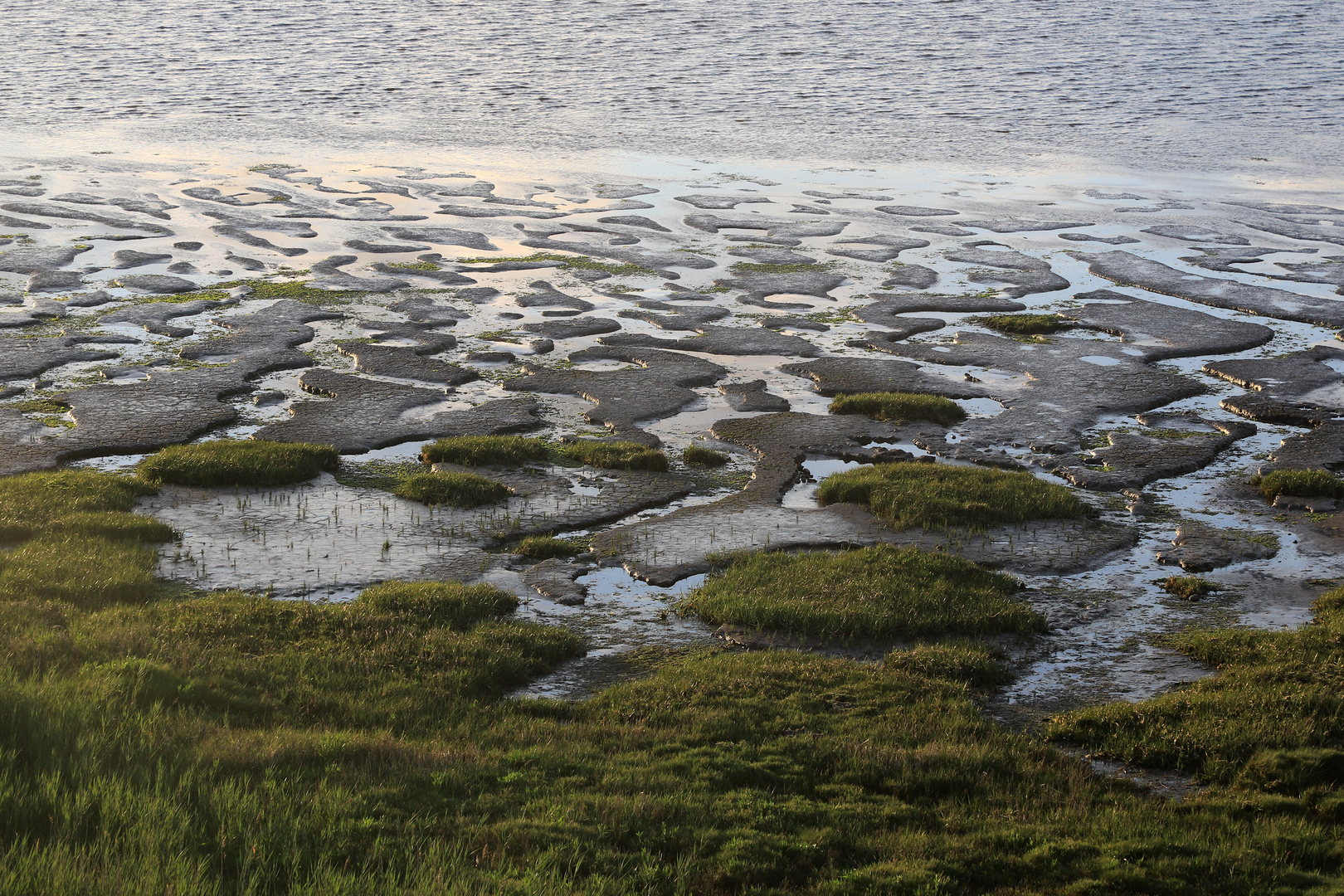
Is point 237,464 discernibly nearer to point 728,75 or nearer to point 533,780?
point 533,780

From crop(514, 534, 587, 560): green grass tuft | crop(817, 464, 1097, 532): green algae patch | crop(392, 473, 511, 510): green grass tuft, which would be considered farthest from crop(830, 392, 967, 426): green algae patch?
crop(514, 534, 587, 560): green grass tuft

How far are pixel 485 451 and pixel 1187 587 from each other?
7855 millimetres

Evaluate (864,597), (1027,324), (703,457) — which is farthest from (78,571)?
(1027,324)

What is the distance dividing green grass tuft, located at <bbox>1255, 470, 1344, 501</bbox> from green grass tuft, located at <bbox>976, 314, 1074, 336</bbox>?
7.95 meters

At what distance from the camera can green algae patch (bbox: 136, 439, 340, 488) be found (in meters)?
12.9

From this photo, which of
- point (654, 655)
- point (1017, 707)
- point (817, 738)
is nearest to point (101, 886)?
point (817, 738)

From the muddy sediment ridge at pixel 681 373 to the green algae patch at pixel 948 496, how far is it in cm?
29

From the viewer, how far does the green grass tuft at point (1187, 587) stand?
10898mm

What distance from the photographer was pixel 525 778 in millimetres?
6965

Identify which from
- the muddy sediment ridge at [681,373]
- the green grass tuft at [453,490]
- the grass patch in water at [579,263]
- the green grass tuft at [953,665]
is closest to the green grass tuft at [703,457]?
the muddy sediment ridge at [681,373]

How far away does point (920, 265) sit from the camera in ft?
88.4

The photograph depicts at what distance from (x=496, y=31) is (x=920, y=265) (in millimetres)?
44336

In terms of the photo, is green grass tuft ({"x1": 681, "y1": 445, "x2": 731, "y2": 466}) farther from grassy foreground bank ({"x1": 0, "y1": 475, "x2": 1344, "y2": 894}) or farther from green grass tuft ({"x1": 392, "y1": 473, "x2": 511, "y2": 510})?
grassy foreground bank ({"x1": 0, "y1": 475, "x2": 1344, "y2": 894})

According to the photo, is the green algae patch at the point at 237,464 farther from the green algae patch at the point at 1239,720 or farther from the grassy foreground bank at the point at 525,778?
the green algae patch at the point at 1239,720
